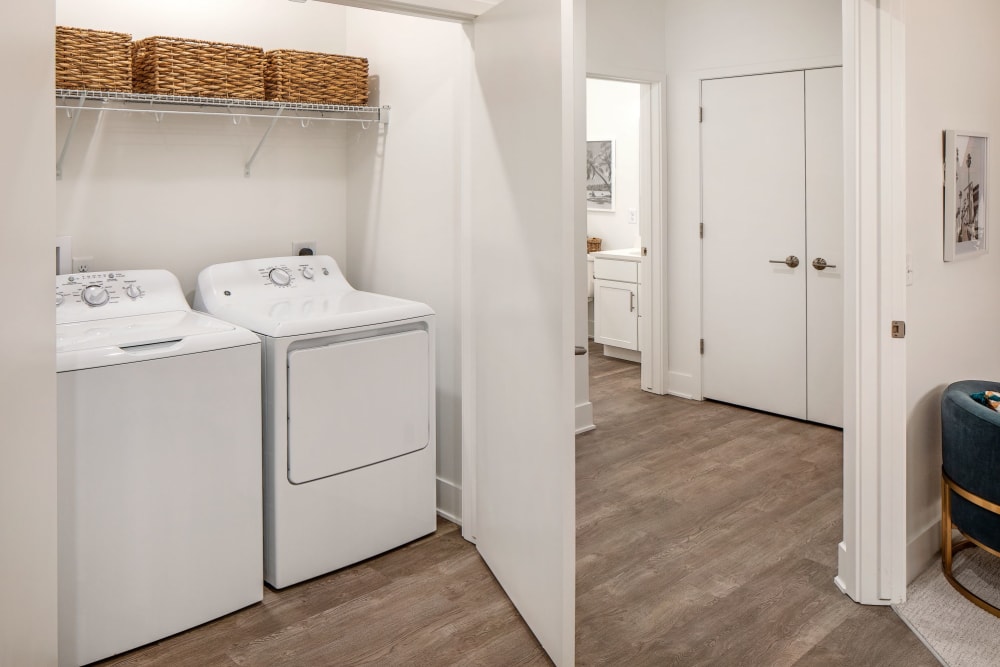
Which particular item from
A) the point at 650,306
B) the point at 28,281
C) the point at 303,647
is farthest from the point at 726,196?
the point at 28,281

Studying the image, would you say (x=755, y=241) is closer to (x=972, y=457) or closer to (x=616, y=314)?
(x=616, y=314)

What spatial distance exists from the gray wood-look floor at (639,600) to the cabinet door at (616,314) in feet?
7.59

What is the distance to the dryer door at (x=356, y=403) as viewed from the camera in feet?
8.13

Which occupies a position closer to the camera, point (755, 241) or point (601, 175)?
point (755, 241)

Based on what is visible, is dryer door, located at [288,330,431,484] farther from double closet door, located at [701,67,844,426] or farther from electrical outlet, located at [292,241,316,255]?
double closet door, located at [701,67,844,426]

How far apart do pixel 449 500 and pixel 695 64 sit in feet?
10.3

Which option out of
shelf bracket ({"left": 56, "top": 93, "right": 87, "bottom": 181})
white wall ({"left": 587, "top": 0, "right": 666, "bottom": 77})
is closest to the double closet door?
white wall ({"left": 587, "top": 0, "right": 666, "bottom": 77})

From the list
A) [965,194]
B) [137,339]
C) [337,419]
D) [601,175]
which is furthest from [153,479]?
[601,175]

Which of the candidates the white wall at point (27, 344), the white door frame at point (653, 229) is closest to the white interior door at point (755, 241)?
the white door frame at point (653, 229)

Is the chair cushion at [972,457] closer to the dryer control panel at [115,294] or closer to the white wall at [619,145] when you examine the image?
the dryer control panel at [115,294]

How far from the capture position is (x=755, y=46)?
4.40m

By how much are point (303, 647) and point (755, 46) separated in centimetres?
395

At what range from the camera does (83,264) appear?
2783 millimetres

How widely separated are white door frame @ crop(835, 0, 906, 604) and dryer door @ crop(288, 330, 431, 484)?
1458 mm
